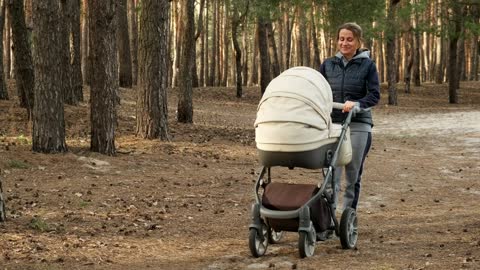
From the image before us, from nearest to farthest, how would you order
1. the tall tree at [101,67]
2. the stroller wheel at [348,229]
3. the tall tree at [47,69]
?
the stroller wheel at [348,229] < the tall tree at [47,69] < the tall tree at [101,67]

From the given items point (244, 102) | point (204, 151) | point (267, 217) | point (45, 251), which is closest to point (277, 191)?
point (267, 217)

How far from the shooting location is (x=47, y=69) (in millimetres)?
11727

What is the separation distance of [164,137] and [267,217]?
29.4ft

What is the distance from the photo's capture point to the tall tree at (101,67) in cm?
1265

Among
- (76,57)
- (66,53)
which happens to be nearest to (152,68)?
(66,53)

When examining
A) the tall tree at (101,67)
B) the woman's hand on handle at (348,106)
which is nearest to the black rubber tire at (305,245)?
the woman's hand on handle at (348,106)

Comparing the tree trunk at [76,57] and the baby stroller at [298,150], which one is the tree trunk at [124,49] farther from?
the baby stroller at [298,150]

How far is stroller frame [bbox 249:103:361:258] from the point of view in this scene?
6.36m

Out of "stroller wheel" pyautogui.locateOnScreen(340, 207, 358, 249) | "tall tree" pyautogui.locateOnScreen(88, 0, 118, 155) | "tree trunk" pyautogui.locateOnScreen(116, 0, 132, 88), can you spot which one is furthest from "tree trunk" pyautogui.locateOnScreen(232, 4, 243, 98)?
"stroller wheel" pyautogui.locateOnScreen(340, 207, 358, 249)

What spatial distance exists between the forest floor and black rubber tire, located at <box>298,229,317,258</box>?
0.09 m

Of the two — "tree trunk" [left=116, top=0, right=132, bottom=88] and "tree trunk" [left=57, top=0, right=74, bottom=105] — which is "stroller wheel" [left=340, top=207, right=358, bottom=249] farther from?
"tree trunk" [left=116, top=0, right=132, bottom=88]

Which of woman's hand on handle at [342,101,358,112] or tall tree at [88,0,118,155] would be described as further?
tall tree at [88,0,118,155]

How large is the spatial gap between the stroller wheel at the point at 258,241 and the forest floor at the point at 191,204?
4.4 inches

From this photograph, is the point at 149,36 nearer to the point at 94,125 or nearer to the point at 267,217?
the point at 94,125
